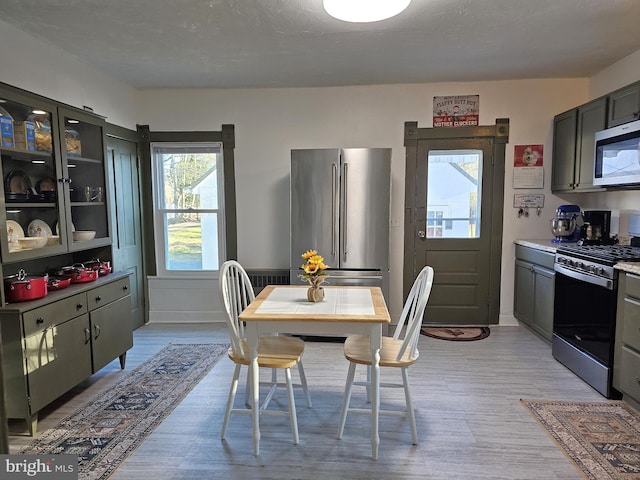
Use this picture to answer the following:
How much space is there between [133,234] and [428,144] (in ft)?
10.6

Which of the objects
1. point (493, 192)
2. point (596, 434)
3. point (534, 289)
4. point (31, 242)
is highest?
point (493, 192)

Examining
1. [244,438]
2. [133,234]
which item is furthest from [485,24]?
[133,234]

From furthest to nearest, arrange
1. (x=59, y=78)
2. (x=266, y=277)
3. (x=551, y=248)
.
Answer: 1. (x=266, y=277)
2. (x=551, y=248)
3. (x=59, y=78)

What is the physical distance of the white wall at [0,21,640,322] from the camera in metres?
4.00

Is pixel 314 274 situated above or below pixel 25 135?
below

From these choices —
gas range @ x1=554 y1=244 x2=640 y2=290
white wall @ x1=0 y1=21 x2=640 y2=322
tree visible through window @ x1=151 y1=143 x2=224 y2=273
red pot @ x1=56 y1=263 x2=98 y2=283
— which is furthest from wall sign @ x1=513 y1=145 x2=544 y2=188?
red pot @ x1=56 y1=263 x2=98 y2=283

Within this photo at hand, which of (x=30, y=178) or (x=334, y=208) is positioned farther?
(x=334, y=208)

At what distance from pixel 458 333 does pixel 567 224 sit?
1453 mm

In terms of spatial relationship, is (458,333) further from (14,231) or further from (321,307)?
(14,231)

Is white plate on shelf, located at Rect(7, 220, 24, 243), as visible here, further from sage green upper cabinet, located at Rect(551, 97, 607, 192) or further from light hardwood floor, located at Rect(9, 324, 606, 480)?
sage green upper cabinet, located at Rect(551, 97, 607, 192)

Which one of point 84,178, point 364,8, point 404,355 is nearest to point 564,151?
point 364,8

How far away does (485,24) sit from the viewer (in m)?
2.64

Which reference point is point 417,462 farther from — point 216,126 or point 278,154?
point 216,126

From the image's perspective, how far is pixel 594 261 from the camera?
8.88 feet
